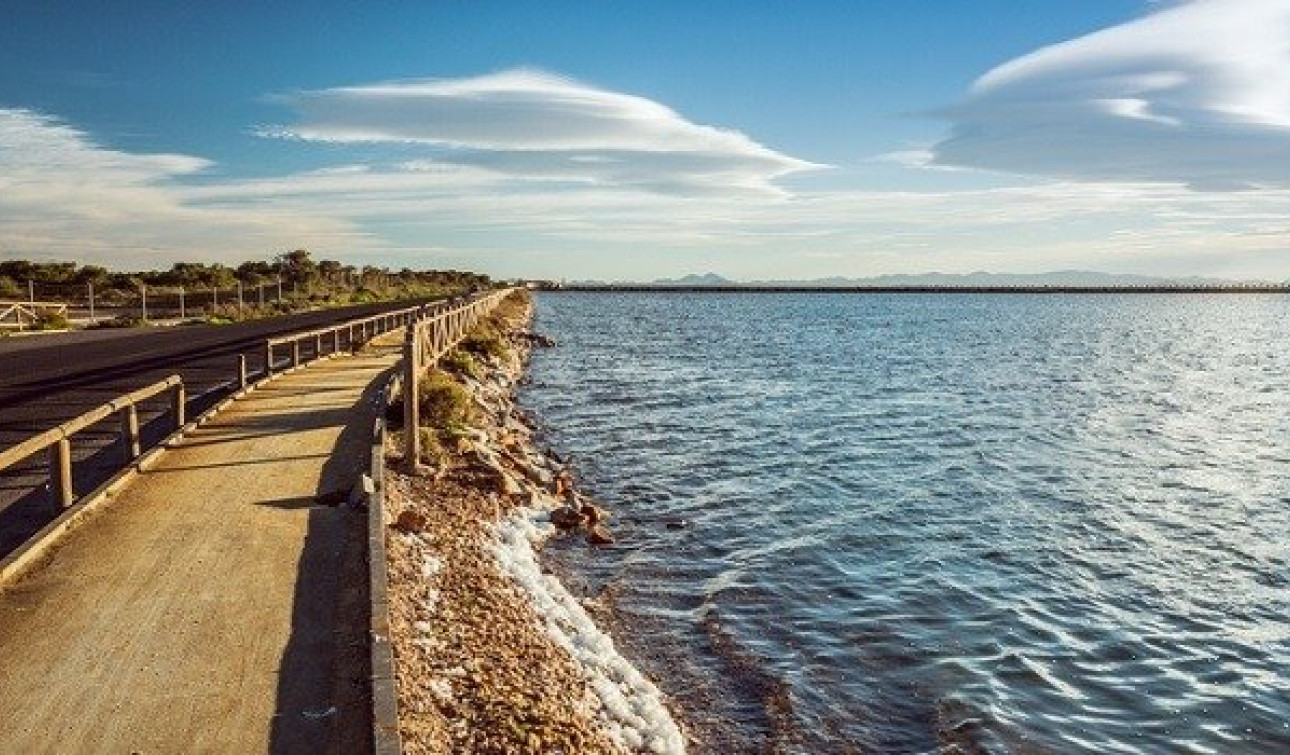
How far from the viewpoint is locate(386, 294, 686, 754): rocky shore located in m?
6.63

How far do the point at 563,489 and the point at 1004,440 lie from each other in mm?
13280

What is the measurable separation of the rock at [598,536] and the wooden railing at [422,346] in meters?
2.56

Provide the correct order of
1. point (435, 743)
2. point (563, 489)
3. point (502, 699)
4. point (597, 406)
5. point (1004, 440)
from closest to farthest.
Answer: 1. point (435, 743)
2. point (502, 699)
3. point (563, 489)
4. point (1004, 440)
5. point (597, 406)

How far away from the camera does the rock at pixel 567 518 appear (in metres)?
14.1

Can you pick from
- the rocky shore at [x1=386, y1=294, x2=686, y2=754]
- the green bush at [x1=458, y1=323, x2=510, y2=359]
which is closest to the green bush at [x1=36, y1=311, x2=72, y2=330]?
the green bush at [x1=458, y1=323, x2=510, y2=359]

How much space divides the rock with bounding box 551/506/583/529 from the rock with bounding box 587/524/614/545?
0.25 meters

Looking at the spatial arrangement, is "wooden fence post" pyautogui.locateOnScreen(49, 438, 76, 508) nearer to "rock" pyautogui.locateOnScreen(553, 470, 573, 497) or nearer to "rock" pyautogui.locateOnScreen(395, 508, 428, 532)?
"rock" pyautogui.locateOnScreen(395, 508, 428, 532)

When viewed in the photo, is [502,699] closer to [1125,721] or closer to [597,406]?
[1125,721]

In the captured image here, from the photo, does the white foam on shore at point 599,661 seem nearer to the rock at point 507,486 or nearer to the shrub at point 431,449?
the rock at point 507,486

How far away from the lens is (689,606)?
1142 centimetres


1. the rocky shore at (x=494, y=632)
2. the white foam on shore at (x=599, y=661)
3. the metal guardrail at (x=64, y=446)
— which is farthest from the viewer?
the metal guardrail at (x=64, y=446)

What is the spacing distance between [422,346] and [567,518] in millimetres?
8248

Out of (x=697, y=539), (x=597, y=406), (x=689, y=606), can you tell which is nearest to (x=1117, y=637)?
(x=689, y=606)

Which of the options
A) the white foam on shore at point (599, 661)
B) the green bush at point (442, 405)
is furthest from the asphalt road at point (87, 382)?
the white foam on shore at point (599, 661)
